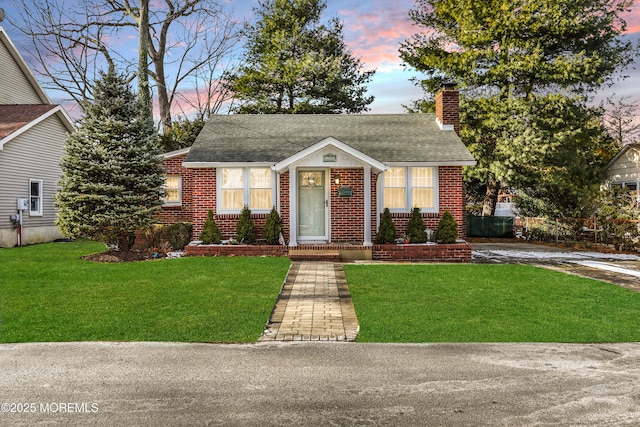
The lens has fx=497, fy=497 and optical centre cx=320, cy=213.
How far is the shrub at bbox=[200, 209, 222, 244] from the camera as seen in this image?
53.1ft

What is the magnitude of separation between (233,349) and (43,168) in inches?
758

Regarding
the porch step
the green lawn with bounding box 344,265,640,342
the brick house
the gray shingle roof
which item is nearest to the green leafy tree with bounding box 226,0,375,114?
the gray shingle roof

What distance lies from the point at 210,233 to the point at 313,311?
8606 mm

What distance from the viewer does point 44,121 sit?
70.9 feet

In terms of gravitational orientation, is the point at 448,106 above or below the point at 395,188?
above

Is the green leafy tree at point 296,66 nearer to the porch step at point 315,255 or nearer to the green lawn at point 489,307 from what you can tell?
the porch step at point 315,255

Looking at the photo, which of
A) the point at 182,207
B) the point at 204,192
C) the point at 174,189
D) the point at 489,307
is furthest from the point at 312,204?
the point at 489,307

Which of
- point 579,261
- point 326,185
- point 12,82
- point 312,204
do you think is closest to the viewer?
point 579,261

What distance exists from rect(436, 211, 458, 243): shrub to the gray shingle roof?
77.3 inches

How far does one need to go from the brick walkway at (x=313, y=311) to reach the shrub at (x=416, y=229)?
463 cm

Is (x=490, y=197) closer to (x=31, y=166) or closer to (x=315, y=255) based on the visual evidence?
(x=315, y=255)

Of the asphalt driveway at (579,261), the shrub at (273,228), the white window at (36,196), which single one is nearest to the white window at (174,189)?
the white window at (36,196)

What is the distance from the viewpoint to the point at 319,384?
5.11 metres

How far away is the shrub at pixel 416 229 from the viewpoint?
16141mm
